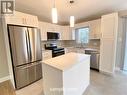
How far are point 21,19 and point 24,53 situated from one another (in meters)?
1.01

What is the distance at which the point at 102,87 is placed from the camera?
2.44 meters

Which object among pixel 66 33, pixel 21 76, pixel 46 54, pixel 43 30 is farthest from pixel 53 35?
pixel 21 76

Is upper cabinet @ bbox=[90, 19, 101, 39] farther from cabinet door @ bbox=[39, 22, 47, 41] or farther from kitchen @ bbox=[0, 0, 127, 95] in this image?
cabinet door @ bbox=[39, 22, 47, 41]

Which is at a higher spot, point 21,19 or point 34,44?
point 21,19

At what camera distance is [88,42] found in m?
4.49

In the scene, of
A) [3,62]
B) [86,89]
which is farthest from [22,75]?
[86,89]

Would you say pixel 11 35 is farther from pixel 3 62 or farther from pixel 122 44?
pixel 122 44

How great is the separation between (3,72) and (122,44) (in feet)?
13.8

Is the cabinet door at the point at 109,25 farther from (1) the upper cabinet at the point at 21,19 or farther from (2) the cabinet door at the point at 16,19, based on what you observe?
(2) the cabinet door at the point at 16,19

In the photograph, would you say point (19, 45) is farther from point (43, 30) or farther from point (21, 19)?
point (43, 30)

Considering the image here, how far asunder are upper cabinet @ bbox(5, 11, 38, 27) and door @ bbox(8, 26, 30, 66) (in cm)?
18

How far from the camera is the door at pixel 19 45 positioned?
220 cm

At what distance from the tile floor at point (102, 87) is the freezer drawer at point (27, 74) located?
6.1 inches

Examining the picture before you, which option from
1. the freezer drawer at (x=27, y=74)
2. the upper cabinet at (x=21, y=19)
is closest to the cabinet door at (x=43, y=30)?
the upper cabinet at (x=21, y=19)
